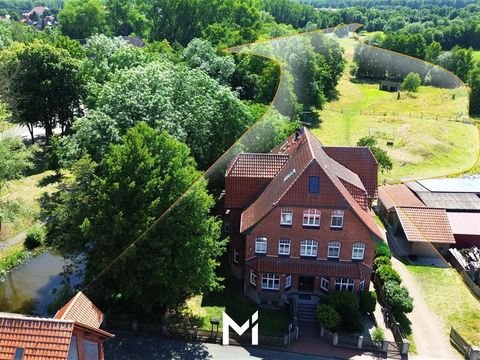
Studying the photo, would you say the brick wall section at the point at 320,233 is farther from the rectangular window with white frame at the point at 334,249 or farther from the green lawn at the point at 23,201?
the green lawn at the point at 23,201

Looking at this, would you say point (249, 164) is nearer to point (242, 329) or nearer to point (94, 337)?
point (242, 329)

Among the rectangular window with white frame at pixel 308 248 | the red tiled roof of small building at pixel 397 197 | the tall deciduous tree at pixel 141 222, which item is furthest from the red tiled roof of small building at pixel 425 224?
the tall deciduous tree at pixel 141 222

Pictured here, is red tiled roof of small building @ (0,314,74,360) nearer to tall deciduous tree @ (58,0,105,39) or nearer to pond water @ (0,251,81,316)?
pond water @ (0,251,81,316)

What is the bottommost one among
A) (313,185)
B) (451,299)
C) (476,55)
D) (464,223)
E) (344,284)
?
(451,299)

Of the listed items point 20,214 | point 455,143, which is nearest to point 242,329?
point 20,214

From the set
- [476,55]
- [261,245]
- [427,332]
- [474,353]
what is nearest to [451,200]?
[427,332]

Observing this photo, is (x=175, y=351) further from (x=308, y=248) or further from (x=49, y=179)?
(x=49, y=179)
